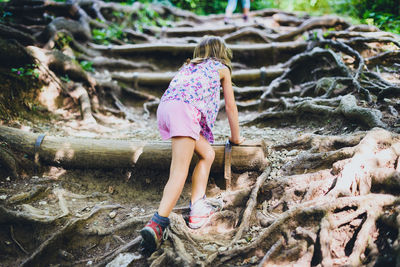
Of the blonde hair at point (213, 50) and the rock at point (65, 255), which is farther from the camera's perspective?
the blonde hair at point (213, 50)

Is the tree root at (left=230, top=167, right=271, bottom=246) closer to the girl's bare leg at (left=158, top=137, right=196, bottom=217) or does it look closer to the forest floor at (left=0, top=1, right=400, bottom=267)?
the forest floor at (left=0, top=1, right=400, bottom=267)

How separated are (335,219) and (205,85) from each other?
4.95 ft

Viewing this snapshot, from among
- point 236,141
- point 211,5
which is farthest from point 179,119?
point 211,5

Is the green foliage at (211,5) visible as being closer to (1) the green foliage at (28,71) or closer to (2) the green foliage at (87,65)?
(2) the green foliage at (87,65)

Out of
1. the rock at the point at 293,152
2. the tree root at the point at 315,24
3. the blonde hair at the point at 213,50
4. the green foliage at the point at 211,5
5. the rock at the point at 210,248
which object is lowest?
the rock at the point at 210,248

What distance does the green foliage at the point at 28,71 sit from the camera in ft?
14.5

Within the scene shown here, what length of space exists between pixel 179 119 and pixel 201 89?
36 cm

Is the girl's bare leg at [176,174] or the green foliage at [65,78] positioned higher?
the green foliage at [65,78]

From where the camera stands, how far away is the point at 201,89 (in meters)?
2.56

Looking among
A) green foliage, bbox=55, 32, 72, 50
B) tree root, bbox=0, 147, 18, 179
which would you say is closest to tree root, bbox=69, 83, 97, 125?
green foliage, bbox=55, 32, 72, 50

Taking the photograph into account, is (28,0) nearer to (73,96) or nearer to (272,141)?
(73,96)

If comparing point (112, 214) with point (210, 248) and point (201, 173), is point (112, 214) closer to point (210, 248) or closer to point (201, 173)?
point (201, 173)

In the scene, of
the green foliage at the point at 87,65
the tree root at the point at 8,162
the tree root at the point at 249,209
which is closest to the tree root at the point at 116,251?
the tree root at the point at 249,209

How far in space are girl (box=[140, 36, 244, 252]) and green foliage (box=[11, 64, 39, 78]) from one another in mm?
3113
